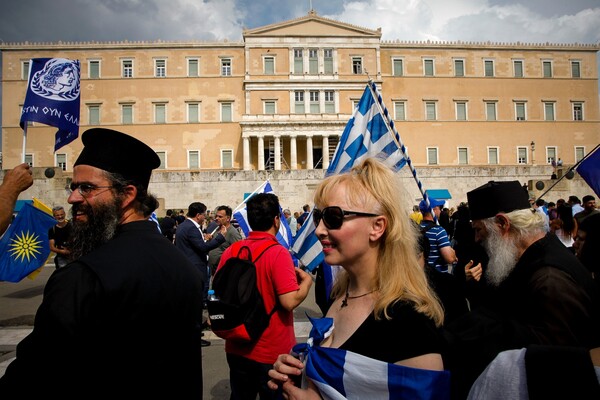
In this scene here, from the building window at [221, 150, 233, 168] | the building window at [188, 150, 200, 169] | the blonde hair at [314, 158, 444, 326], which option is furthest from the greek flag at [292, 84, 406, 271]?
the building window at [188, 150, 200, 169]

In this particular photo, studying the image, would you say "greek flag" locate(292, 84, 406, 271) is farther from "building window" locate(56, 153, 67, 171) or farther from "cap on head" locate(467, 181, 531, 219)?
"building window" locate(56, 153, 67, 171)

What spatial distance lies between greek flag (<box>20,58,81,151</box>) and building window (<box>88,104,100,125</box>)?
40.4 m

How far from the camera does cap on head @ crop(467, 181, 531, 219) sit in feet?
8.01

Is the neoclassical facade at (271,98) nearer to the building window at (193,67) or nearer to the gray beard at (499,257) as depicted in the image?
the building window at (193,67)

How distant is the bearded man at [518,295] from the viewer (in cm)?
151

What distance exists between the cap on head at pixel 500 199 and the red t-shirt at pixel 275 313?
1321 millimetres

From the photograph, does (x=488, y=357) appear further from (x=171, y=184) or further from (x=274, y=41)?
(x=274, y=41)

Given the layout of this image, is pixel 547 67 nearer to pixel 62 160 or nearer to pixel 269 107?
pixel 269 107

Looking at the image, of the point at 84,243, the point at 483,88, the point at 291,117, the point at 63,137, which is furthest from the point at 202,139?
the point at 84,243

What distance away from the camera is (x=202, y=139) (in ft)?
130

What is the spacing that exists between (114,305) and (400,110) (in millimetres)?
42422

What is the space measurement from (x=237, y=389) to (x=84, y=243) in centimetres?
147

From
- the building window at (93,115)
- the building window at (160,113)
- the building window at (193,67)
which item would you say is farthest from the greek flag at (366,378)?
the building window at (93,115)

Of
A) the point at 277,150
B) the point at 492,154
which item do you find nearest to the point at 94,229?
the point at 277,150
